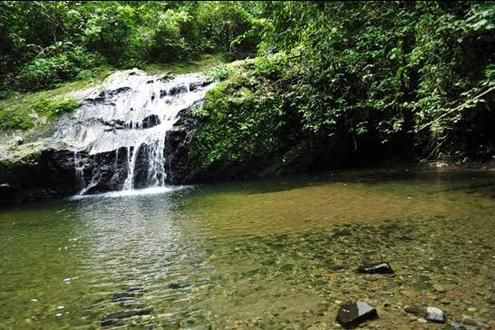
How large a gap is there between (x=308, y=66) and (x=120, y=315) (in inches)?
359

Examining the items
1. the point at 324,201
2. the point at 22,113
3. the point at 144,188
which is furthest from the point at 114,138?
the point at 324,201

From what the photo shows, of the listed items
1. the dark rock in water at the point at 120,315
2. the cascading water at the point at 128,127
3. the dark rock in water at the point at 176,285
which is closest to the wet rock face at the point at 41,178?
the cascading water at the point at 128,127

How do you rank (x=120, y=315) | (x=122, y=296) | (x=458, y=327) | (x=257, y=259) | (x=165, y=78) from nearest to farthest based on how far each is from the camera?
(x=458, y=327) < (x=120, y=315) < (x=122, y=296) < (x=257, y=259) < (x=165, y=78)

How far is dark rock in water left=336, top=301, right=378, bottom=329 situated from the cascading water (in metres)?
Result: 9.66

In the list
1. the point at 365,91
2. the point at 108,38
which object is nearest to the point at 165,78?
the point at 108,38

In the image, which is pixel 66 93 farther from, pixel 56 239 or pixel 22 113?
pixel 56 239

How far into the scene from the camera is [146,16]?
18.9 m

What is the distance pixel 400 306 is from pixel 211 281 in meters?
1.90

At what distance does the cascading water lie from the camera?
12.7m

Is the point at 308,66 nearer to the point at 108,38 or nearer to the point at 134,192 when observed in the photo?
the point at 134,192

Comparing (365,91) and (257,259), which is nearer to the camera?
(257,259)

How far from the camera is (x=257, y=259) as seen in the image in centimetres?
533

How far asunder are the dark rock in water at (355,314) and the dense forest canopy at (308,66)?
2471 mm

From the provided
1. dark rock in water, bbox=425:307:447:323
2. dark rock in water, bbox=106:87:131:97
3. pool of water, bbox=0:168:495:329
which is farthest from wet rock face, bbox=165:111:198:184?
dark rock in water, bbox=425:307:447:323
